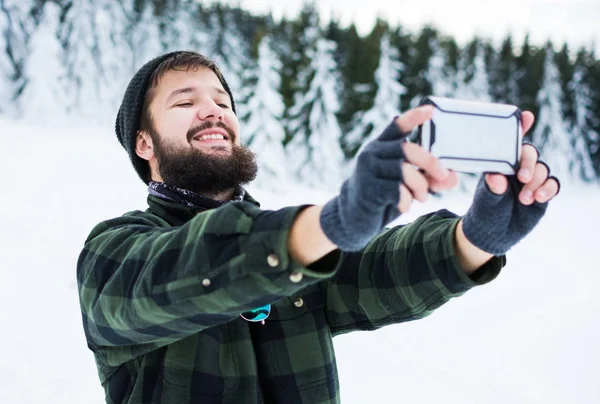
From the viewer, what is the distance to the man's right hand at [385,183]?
122cm

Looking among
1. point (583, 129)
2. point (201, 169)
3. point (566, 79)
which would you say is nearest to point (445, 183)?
point (201, 169)

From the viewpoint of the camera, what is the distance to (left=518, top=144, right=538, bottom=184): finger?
4.73 ft

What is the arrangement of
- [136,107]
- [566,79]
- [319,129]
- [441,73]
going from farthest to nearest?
1. [566,79]
2. [441,73]
3. [319,129]
4. [136,107]

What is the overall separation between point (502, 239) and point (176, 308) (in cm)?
107

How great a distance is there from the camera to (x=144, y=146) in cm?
272

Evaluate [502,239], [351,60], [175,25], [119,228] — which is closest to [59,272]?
[119,228]

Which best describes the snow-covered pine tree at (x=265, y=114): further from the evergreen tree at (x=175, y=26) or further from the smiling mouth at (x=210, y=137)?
the smiling mouth at (x=210, y=137)

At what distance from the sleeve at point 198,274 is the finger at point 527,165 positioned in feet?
2.07

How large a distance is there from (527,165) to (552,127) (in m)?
42.0

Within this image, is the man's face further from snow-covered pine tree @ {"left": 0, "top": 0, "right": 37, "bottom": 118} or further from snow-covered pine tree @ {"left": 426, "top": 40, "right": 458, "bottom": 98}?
snow-covered pine tree @ {"left": 426, "top": 40, "right": 458, "bottom": 98}

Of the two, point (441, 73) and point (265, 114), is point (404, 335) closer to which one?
point (265, 114)

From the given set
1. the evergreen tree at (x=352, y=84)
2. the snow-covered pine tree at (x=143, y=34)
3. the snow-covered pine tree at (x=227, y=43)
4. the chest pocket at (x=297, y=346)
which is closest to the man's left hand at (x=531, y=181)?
the chest pocket at (x=297, y=346)

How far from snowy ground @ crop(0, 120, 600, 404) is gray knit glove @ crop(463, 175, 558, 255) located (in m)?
4.21

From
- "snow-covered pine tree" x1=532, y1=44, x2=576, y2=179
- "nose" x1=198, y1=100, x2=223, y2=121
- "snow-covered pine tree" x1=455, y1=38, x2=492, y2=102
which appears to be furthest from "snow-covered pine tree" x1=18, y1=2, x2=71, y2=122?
"snow-covered pine tree" x1=532, y1=44, x2=576, y2=179
